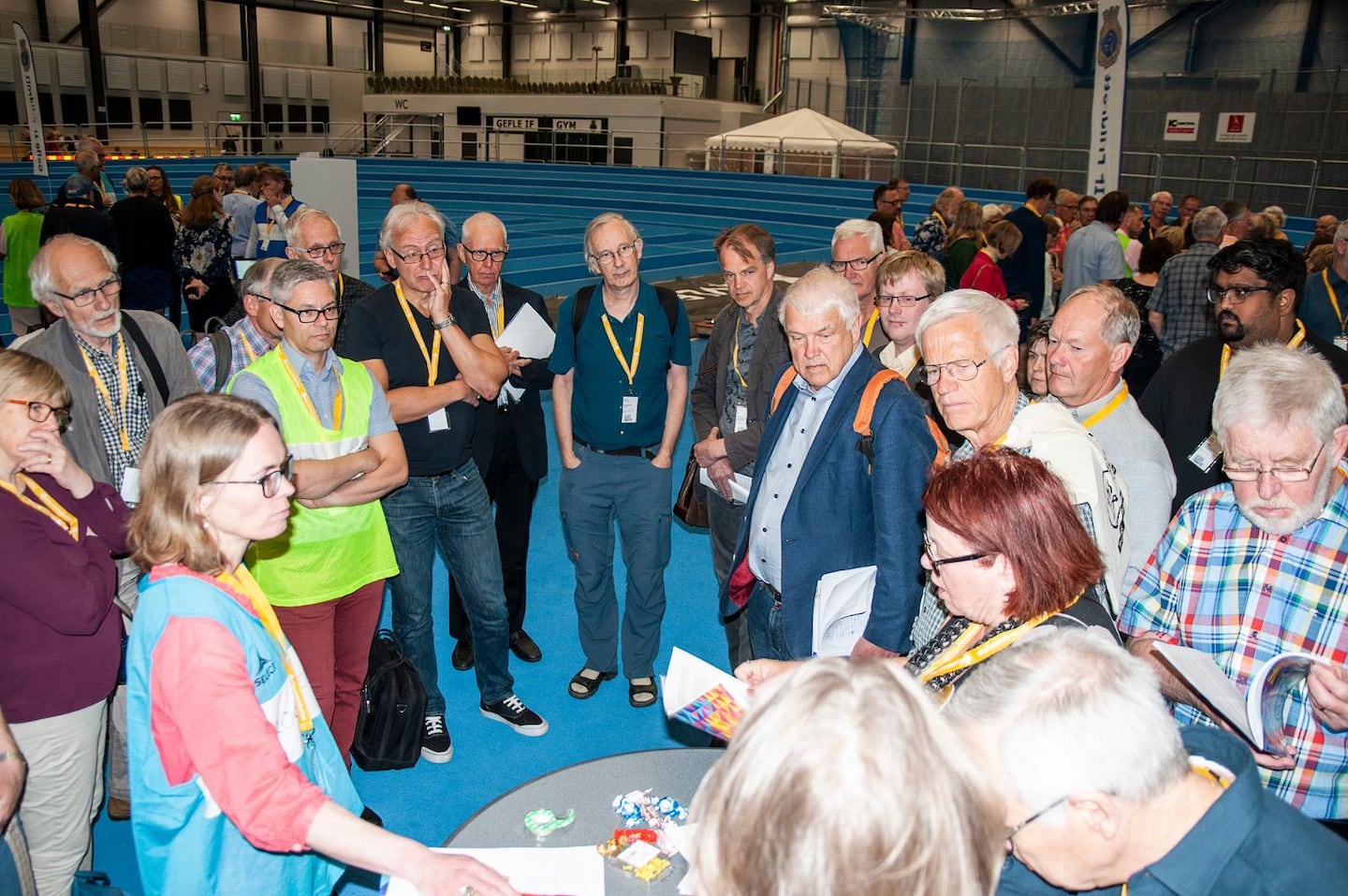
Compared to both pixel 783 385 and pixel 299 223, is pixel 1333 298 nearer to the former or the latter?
pixel 783 385

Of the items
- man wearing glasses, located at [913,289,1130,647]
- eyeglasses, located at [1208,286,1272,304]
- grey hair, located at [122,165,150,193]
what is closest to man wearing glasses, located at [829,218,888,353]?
eyeglasses, located at [1208,286,1272,304]

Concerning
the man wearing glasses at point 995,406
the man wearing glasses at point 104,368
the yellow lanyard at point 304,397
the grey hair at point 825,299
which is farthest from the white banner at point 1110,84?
the man wearing glasses at point 104,368

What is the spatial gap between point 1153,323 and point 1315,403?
12.6 feet

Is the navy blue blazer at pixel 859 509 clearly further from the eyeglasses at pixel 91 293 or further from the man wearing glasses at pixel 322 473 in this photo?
the eyeglasses at pixel 91 293

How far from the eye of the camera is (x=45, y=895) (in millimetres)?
2252

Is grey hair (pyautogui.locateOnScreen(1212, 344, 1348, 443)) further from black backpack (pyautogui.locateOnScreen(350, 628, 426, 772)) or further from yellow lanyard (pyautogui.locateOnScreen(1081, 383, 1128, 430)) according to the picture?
black backpack (pyautogui.locateOnScreen(350, 628, 426, 772))

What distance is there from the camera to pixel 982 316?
2.28 meters

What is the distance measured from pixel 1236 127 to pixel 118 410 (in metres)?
17.9

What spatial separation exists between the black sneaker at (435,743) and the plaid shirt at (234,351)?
4.69 feet

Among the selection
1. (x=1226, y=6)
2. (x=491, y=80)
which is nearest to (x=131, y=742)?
(x=1226, y=6)

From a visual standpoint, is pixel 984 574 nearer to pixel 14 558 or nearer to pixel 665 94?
pixel 14 558

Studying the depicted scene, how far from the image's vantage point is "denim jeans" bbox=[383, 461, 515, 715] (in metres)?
3.17

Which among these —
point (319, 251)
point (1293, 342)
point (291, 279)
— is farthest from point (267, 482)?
point (1293, 342)

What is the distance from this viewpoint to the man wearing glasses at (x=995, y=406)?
2105 millimetres
